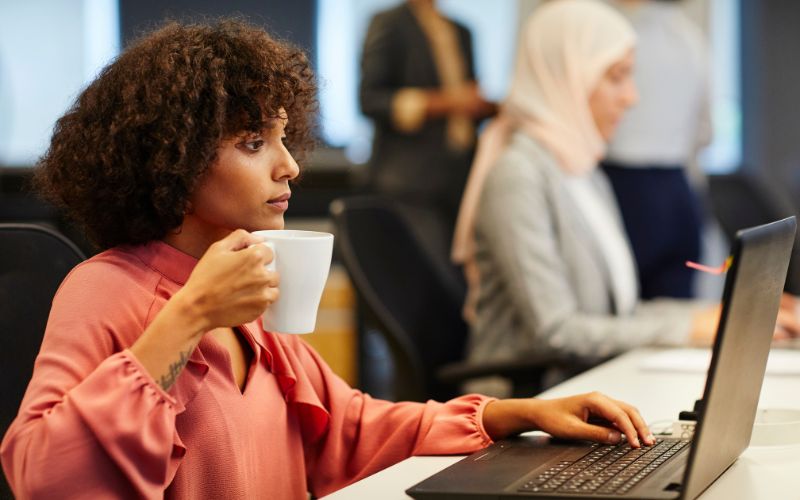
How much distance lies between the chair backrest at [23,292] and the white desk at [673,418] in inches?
14.9

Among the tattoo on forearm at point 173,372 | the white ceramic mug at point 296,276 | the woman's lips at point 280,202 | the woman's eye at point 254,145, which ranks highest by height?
the woman's eye at point 254,145

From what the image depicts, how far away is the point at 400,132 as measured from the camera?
3.60 m

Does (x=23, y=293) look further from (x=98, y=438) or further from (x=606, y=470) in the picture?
(x=606, y=470)

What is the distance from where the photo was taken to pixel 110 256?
1.09m

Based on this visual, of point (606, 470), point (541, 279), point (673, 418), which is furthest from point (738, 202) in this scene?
point (606, 470)

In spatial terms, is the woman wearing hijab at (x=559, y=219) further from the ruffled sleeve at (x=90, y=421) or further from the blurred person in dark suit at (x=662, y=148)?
the ruffled sleeve at (x=90, y=421)

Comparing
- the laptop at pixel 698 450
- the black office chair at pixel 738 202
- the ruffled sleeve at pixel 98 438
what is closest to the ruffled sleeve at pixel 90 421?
the ruffled sleeve at pixel 98 438

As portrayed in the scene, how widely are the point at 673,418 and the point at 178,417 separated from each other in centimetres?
62

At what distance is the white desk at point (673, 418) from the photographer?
1.03 m

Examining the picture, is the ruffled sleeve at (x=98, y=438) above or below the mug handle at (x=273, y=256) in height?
below

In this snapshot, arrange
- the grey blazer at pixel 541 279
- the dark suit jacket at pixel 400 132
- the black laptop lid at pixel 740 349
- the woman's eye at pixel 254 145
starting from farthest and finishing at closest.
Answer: the dark suit jacket at pixel 400 132
the grey blazer at pixel 541 279
the woman's eye at pixel 254 145
the black laptop lid at pixel 740 349

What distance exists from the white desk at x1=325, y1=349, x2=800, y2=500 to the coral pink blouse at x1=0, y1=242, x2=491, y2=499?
10 centimetres

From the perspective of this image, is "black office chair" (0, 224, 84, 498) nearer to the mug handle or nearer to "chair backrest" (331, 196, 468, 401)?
the mug handle

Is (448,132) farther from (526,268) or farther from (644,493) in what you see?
(644,493)
